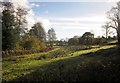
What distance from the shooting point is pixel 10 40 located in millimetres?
37875

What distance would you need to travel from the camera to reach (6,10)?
1540 inches

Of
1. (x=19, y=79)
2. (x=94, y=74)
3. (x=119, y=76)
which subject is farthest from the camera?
(x=19, y=79)

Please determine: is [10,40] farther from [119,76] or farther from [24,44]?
[119,76]

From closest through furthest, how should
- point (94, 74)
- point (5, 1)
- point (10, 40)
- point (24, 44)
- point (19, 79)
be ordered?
point (94, 74), point (19, 79), point (10, 40), point (5, 1), point (24, 44)

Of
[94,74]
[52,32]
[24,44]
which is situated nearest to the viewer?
[94,74]

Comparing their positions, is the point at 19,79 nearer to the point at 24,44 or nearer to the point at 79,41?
the point at 24,44

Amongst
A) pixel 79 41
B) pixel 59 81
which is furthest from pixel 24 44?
pixel 59 81

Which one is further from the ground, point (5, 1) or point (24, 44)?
point (5, 1)

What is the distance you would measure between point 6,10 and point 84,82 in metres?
29.7

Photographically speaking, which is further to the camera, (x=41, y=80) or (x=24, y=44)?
(x=24, y=44)

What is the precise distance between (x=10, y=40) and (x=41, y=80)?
2527 centimetres

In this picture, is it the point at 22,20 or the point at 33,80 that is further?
the point at 22,20

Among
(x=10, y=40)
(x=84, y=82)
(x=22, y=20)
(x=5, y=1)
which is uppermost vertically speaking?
(x=5, y=1)

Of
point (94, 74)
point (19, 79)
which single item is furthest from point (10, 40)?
point (94, 74)
